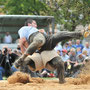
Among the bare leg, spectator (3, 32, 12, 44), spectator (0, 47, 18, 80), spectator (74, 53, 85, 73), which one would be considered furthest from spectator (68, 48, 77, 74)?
the bare leg

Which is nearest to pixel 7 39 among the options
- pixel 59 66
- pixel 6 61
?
pixel 6 61

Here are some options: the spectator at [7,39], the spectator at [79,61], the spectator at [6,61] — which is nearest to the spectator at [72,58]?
the spectator at [79,61]

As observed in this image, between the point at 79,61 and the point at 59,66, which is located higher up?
the point at 59,66

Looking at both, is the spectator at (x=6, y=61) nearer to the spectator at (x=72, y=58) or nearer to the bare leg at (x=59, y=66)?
the spectator at (x=72, y=58)

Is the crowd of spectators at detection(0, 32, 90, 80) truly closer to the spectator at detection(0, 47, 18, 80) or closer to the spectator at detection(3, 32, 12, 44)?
the spectator at detection(0, 47, 18, 80)

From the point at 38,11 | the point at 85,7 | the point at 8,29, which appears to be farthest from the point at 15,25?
the point at 85,7

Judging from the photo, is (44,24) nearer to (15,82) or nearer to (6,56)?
(6,56)

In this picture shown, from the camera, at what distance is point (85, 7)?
364 inches

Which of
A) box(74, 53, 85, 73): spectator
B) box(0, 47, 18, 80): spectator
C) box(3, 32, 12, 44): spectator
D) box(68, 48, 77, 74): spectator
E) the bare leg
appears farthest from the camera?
box(3, 32, 12, 44): spectator

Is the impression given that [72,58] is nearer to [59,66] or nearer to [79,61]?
[79,61]

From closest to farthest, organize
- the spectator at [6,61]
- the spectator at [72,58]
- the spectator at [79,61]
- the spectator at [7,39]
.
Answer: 1. the spectator at [6,61]
2. the spectator at [79,61]
3. the spectator at [72,58]
4. the spectator at [7,39]

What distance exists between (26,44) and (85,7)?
192 cm

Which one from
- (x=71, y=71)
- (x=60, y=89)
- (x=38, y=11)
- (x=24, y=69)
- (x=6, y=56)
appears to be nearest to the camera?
(x=60, y=89)

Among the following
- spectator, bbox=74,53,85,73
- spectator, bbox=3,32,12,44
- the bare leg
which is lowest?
spectator, bbox=74,53,85,73
